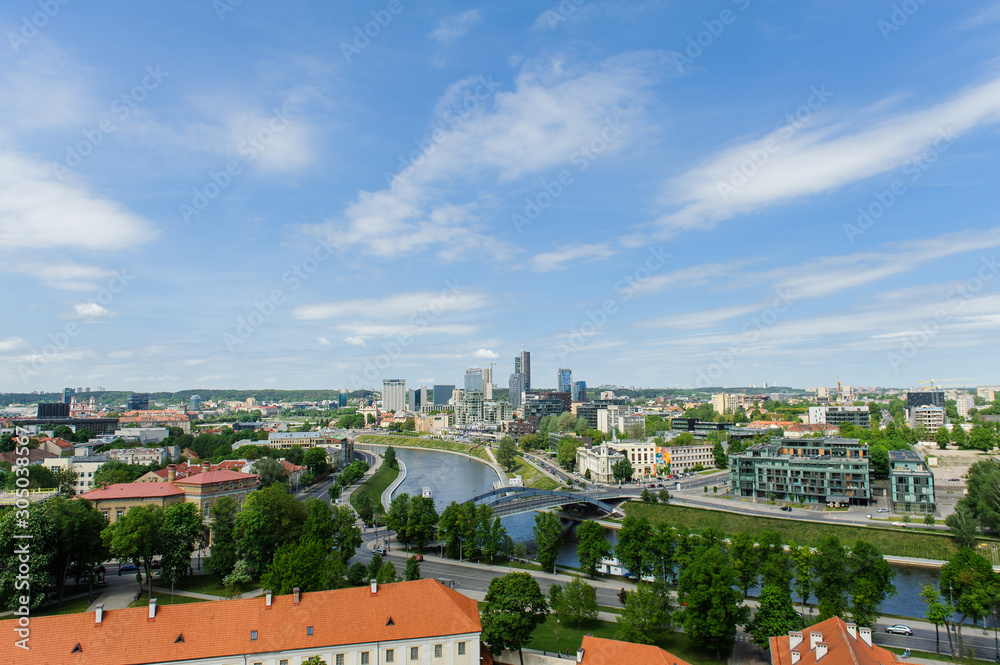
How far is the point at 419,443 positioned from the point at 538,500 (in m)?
95.6

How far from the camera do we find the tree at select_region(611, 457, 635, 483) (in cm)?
8094

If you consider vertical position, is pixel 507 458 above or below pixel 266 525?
below

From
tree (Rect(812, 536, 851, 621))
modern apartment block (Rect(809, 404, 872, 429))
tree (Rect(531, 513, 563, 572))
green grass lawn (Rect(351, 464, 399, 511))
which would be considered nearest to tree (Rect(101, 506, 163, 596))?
tree (Rect(531, 513, 563, 572))

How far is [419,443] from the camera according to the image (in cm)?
15388

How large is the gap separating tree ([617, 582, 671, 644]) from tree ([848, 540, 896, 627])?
30.0 ft

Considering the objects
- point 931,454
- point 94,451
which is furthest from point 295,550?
point 931,454

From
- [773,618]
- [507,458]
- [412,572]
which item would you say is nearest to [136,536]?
[412,572]

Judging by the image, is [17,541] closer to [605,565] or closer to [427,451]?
[605,565]

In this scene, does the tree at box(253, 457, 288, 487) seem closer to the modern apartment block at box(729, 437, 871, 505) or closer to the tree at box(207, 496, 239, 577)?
the tree at box(207, 496, 239, 577)

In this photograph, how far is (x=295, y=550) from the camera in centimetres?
2953

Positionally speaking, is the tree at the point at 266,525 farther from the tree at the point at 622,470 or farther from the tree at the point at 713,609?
the tree at the point at 622,470

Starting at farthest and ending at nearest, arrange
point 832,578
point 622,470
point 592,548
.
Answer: point 622,470
point 592,548
point 832,578

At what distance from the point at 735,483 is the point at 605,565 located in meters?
32.5

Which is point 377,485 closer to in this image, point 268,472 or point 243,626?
point 268,472
